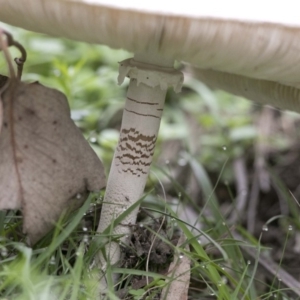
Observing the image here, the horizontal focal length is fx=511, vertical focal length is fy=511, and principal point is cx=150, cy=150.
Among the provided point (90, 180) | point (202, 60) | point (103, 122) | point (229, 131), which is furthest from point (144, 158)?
point (229, 131)

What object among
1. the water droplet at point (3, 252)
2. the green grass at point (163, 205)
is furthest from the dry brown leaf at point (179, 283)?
the water droplet at point (3, 252)

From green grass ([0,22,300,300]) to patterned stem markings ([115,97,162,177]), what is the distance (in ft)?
0.28

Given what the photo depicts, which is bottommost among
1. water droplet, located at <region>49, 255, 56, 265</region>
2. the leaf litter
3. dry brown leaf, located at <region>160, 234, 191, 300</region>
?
dry brown leaf, located at <region>160, 234, 191, 300</region>

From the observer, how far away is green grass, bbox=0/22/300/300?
124 centimetres

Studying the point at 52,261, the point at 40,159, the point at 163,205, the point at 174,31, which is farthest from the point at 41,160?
the point at 163,205

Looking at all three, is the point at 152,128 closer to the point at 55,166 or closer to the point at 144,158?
the point at 144,158

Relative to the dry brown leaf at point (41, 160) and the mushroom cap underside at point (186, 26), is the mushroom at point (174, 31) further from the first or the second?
the dry brown leaf at point (41, 160)

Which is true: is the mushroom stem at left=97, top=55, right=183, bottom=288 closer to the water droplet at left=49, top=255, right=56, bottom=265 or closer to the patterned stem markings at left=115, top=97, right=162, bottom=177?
A: the patterned stem markings at left=115, top=97, right=162, bottom=177

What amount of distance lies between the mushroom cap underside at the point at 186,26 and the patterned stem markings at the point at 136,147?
0.90 feet

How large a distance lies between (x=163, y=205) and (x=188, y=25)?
114 cm

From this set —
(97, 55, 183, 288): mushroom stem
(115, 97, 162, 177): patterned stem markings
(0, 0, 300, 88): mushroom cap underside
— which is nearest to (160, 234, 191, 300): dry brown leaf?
(97, 55, 183, 288): mushroom stem

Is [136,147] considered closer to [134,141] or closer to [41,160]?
[134,141]

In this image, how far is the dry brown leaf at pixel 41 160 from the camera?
119 centimetres

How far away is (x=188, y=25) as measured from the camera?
0.98m
